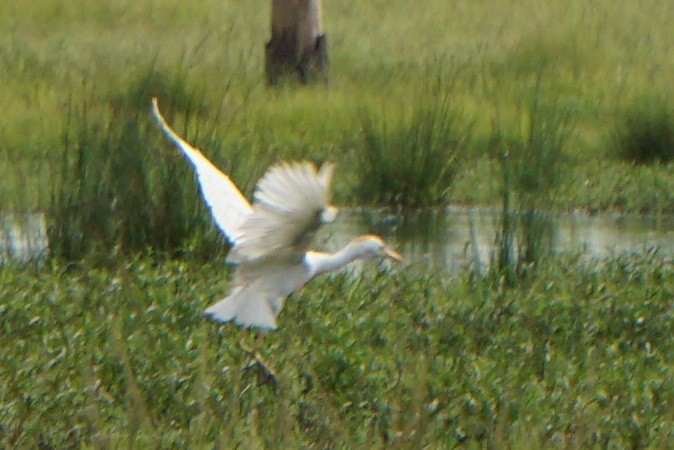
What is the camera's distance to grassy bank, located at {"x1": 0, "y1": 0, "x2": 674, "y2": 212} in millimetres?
9047

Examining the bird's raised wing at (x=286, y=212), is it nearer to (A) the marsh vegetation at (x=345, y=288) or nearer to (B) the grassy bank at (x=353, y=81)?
(A) the marsh vegetation at (x=345, y=288)

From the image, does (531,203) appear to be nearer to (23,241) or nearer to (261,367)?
(261,367)

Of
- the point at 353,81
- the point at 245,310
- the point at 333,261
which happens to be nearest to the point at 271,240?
the point at 245,310

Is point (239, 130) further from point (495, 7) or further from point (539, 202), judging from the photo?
point (495, 7)

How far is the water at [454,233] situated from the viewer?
24.5 feet

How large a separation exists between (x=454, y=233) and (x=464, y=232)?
0.17ft

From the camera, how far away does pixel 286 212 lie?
4832mm

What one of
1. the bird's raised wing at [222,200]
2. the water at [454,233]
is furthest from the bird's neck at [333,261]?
the water at [454,233]

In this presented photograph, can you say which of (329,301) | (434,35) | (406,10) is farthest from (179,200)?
(406,10)

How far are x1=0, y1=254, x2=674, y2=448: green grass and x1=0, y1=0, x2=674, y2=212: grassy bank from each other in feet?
3.88

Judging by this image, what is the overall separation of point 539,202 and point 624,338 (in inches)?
48.5

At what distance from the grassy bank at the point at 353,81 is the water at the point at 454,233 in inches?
5.5

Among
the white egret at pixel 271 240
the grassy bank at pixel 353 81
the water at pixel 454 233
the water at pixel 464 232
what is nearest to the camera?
the white egret at pixel 271 240

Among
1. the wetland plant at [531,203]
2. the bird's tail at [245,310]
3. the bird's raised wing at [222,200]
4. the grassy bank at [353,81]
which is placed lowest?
the grassy bank at [353,81]
